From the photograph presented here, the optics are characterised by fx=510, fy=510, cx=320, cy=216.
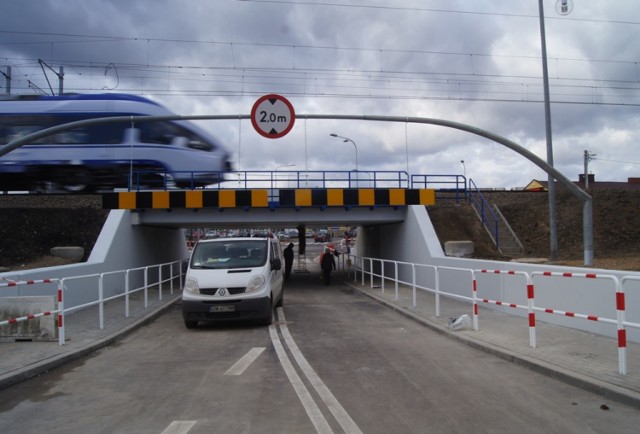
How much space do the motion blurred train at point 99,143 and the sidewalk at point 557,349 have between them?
45.8 feet

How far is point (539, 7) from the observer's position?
15.8m

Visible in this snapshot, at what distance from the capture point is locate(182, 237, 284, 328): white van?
10836mm

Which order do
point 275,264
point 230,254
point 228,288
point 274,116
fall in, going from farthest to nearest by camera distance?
point 275,264, point 230,254, point 274,116, point 228,288

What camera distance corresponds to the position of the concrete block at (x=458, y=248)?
1834 cm

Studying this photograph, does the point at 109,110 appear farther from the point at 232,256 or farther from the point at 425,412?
the point at 425,412

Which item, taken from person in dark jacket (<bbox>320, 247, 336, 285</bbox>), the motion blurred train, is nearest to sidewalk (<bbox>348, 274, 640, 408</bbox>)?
person in dark jacket (<bbox>320, 247, 336, 285</bbox>)

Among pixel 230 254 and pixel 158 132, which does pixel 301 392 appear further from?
pixel 158 132

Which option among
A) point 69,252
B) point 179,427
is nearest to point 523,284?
point 179,427

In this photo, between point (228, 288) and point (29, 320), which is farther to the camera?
point (228, 288)

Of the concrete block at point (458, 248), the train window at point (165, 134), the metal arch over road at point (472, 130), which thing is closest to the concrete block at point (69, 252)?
the train window at point (165, 134)

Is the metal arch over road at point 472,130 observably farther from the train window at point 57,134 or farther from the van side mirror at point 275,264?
the train window at point 57,134

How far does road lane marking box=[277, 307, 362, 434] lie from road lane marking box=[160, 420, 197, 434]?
55.7 inches

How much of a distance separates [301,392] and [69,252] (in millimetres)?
15208

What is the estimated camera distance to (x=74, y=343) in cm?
897
